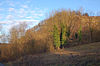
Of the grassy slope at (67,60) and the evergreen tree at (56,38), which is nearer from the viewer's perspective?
the grassy slope at (67,60)

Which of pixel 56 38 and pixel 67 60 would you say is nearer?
pixel 67 60

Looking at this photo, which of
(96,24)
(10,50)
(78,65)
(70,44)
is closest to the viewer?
(78,65)

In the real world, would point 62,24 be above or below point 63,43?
above

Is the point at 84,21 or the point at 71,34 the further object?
the point at 84,21

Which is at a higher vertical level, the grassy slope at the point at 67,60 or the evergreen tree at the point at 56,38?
the evergreen tree at the point at 56,38

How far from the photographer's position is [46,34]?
19391 millimetres

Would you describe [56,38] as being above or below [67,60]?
above

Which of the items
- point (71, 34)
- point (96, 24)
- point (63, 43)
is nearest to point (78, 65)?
point (63, 43)

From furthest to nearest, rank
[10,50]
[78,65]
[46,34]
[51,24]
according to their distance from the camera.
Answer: [51,24] < [46,34] < [10,50] < [78,65]

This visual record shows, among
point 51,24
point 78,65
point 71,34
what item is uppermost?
point 51,24

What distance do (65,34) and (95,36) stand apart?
588 cm

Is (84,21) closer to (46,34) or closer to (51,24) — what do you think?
(51,24)

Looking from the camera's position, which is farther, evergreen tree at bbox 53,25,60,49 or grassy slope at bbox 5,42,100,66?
evergreen tree at bbox 53,25,60,49

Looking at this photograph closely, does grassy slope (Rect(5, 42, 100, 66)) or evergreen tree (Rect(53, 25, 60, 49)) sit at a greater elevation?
evergreen tree (Rect(53, 25, 60, 49))
